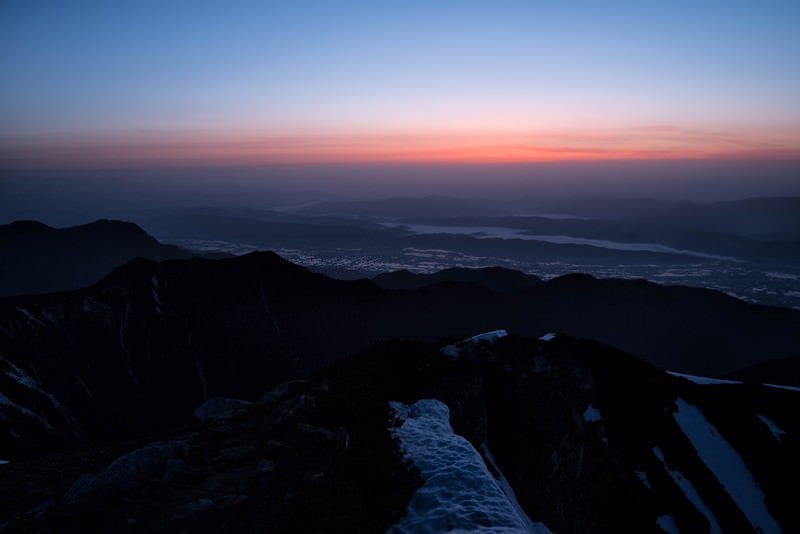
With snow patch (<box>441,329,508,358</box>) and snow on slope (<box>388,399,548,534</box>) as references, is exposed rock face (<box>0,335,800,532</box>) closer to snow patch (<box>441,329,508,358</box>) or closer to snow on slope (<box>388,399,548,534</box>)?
snow on slope (<box>388,399,548,534</box>)

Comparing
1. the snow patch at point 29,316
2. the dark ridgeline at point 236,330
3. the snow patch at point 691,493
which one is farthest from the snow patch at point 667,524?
the snow patch at point 29,316

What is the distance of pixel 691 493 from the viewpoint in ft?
161

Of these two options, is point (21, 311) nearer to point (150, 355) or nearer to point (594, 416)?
point (150, 355)

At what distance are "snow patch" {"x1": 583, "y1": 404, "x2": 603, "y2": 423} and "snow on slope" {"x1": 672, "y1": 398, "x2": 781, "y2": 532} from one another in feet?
49.0

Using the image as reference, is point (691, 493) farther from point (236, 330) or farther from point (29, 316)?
point (29, 316)

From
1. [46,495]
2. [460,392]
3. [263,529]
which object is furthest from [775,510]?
[46,495]

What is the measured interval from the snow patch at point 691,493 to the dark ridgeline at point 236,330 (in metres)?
33.1

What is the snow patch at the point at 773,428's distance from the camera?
58844 millimetres

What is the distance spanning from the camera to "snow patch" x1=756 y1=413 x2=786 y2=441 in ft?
193

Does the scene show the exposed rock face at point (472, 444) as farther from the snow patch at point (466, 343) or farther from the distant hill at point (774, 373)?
the distant hill at point (774, 373)

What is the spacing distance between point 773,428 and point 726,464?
37.1 feet

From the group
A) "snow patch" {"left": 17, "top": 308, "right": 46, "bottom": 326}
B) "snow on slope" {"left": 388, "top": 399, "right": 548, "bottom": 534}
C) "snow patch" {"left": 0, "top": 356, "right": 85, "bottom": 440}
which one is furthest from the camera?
"snow patch" {"left": 17, "top": 308, "right": 46, "bottom": 326}

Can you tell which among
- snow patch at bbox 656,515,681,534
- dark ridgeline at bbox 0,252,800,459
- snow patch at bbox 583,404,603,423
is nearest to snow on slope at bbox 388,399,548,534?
snow patch at bbox 583,404,603,423

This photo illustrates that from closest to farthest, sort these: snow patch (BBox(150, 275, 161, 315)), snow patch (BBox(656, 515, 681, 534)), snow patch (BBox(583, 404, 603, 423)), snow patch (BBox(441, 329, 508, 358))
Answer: snow patch (BBox(441, 329, 508, 358)), snow patch (BBox(656, 515, 681, 534)), snow patch (BBox(583, 404, 603, 423)), snow patch (BBox(150, 275, 161, 315))
